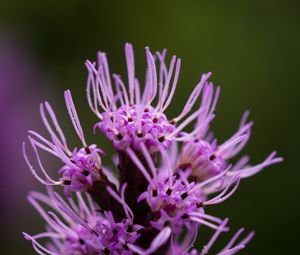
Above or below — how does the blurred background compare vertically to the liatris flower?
above

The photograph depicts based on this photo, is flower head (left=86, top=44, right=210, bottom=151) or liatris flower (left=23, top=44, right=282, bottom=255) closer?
liatris flower (left=23, top=44, right=282, bottom=255)

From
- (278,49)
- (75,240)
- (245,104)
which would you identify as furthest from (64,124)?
(75,240)

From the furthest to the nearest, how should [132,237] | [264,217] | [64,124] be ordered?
[64,124] < [264,217] < [132,237]

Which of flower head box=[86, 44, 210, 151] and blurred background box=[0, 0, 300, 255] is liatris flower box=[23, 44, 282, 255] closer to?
flower head box=[86, 44, 210, 151]

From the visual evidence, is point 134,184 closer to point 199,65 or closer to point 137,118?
point 137,118

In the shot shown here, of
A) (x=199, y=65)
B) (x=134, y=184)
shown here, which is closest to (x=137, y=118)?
(x=134, y=184)

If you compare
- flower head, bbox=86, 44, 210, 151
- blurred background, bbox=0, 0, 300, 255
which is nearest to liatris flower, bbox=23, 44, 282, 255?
flower head, bbox=86, 44, 210, 151

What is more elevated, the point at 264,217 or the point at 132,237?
the point at 132,237

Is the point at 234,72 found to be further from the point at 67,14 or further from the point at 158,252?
the point at 158,252
